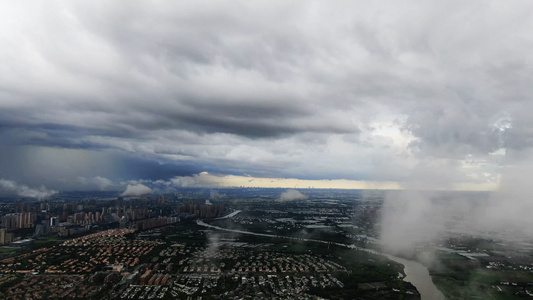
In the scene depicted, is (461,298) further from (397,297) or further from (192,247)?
(192,247)

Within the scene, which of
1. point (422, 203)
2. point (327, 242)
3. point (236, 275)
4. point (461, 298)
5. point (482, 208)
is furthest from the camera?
point (482, 208)

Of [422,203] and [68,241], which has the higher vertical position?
[422,203]

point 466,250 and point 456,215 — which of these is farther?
point 456,215

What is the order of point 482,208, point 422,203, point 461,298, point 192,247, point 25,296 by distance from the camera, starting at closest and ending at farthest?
1. point 25,296
2. point 461,298
3. point 192,247
4. point 422,203
5. point 482,208

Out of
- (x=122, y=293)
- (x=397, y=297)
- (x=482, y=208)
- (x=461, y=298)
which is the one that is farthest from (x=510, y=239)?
(x=122, y=293)

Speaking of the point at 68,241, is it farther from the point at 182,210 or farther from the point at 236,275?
the point at 182,210

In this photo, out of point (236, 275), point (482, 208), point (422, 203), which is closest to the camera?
point (236, 275)

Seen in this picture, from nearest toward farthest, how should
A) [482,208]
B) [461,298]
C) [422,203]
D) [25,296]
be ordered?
1. [25,296]
2. [461,298]
3. [422,203]
4. [482,208]

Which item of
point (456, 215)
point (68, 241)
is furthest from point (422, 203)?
point (68, 241)

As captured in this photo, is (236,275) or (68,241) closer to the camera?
(236,275)
